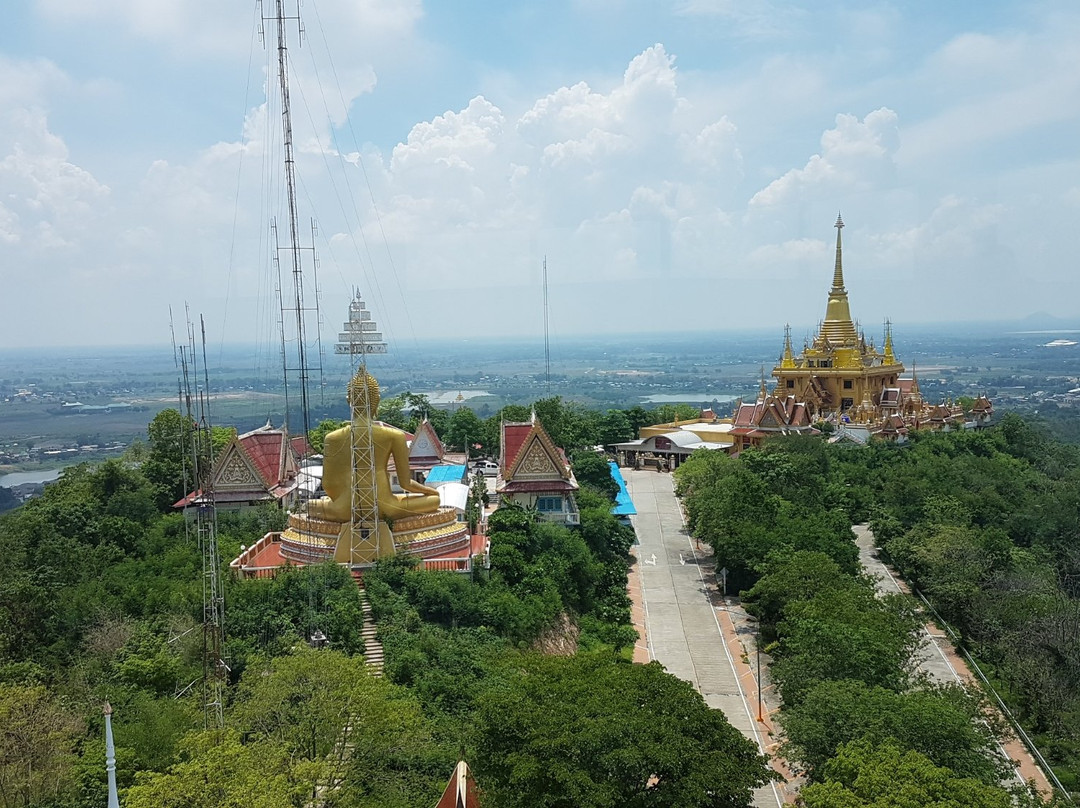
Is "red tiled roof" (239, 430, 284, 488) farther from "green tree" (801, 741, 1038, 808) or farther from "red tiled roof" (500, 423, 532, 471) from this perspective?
"green tree" (801, 741, 1038, 808)

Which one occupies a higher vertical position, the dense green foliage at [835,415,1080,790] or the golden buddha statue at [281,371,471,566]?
the golden buddha statue at [281,371,471,566]

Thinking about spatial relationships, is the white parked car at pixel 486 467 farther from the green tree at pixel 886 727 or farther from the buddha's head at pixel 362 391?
the green tree at pixel 886 727

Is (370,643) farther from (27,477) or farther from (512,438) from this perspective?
(27,477)

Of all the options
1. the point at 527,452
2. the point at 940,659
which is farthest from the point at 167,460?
the point at 940,659

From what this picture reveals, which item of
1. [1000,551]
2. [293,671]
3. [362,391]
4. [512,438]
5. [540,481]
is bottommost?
[1000,551]

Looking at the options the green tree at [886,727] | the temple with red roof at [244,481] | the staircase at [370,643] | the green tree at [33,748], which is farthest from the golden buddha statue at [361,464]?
the green tree at [886,727]

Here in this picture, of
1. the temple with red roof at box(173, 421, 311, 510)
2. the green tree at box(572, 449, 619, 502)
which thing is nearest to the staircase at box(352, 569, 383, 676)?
the temple with red roof at box(173, 421, 311, 510)
